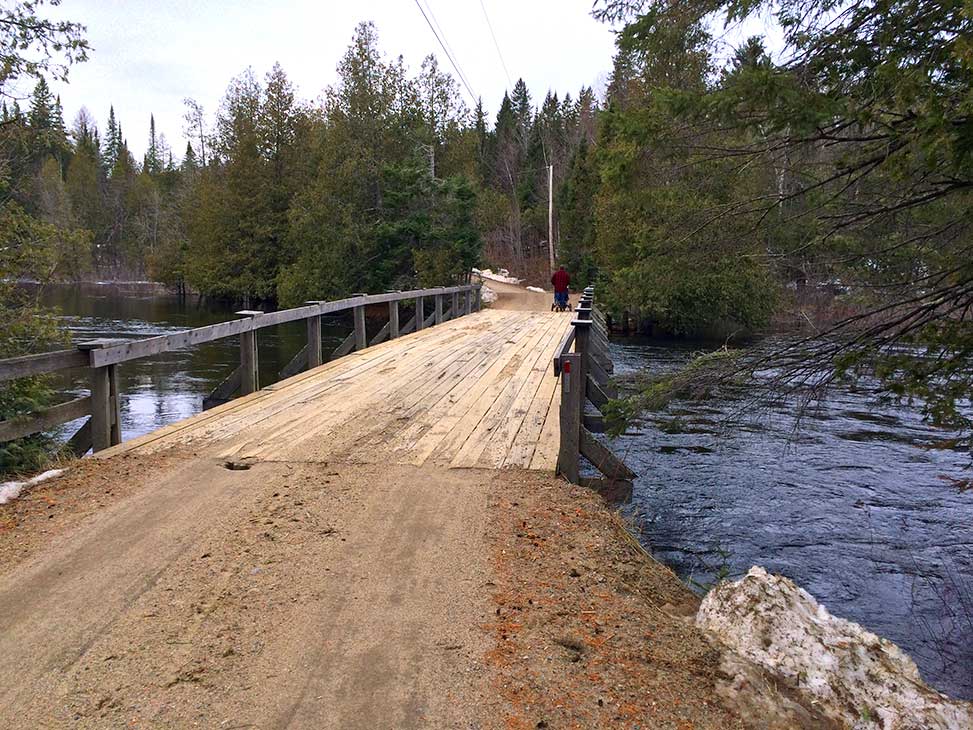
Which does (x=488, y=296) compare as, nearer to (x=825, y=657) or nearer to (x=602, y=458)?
(x=602, y=458)

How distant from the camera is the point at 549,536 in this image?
457 cm

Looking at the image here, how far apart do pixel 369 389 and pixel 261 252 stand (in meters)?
36.8

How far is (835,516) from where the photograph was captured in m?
7.77

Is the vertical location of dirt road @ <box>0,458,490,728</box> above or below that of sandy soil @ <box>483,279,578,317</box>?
below

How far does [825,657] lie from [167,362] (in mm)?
18574

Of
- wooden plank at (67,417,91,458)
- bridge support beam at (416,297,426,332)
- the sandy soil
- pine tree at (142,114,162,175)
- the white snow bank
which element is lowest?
the white snow bank

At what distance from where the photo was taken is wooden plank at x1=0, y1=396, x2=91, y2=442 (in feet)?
18.3

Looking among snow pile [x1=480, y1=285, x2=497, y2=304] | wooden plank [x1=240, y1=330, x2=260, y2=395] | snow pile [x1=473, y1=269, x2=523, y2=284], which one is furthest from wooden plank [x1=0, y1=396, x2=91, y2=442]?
snow pile [x1=473, y1=269, x2=523, y2=284]

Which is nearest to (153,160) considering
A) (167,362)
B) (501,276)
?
(501,276)

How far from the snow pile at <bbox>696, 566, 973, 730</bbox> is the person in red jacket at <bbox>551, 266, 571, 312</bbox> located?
17798 millimetres

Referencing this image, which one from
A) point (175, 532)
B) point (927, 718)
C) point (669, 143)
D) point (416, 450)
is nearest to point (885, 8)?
point (669, 143)

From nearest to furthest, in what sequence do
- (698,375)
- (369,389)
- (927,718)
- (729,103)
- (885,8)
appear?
(927,718)
(885,8)
(729,103)
(698,375)
(369,389)

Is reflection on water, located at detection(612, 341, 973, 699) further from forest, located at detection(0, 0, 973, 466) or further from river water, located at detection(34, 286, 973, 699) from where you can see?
forest, located at detection(0, 0, 973, 466)

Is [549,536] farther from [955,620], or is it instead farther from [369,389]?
[369,389]
